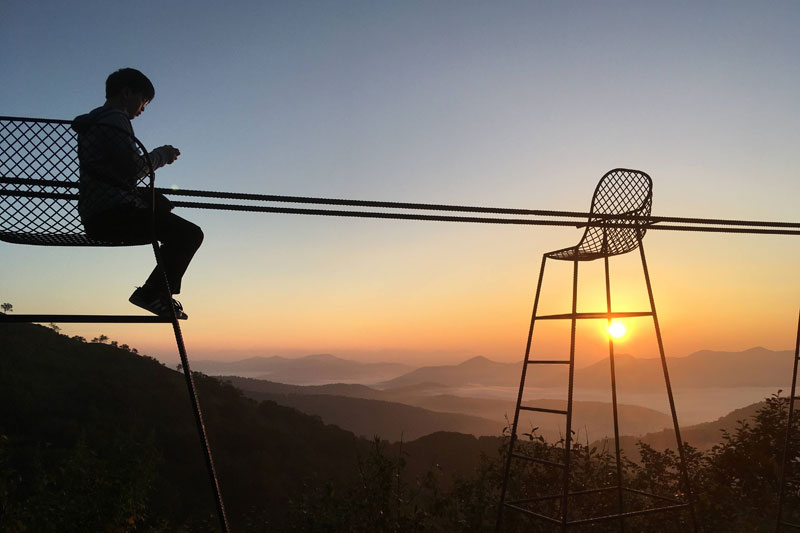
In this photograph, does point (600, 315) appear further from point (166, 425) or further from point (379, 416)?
point (379, 416)

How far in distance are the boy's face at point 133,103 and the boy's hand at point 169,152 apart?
0.33 metres

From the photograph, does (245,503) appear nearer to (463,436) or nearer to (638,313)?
(463,436)

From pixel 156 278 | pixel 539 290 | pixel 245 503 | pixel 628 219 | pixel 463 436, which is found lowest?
pixel 245 503

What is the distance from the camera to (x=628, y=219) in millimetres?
4324

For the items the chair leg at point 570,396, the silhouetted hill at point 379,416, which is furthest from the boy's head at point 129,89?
the silhouetted hill at point 379,416

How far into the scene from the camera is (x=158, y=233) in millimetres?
2779

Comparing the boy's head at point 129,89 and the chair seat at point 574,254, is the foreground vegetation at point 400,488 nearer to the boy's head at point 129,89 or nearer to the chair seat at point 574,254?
the chair seat at point 574,254

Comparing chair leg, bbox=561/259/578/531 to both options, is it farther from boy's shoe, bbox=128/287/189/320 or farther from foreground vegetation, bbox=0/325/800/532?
boy's shoe, bbox=128/287/189/320

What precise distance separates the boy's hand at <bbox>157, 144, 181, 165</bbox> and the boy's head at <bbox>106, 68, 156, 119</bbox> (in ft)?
1.10

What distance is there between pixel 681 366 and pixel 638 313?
294 feet

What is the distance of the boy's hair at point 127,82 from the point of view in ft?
9.34

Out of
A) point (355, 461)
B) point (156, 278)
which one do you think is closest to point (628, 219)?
point (156, 278)

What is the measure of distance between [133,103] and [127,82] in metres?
0.10

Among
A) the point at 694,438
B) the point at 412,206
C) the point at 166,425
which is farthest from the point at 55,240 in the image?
the point at 166,425
